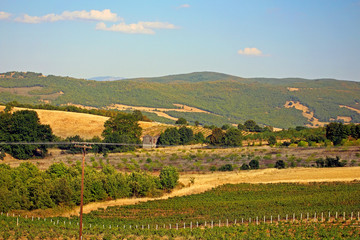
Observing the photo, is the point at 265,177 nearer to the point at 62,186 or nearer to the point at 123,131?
the point at 62,186

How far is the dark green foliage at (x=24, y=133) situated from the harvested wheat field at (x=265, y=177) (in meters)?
27.9

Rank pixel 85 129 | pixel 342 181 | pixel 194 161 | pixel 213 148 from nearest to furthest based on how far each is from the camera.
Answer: pixel 342 181 < pixel 194 161 < pixel 213 148 < pixel 85 129

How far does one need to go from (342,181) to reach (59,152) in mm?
46961

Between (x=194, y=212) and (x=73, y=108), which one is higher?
(x=73, y=108)

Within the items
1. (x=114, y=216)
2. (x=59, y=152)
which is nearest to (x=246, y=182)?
(x=114, y=216)

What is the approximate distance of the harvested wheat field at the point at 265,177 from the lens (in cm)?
6888

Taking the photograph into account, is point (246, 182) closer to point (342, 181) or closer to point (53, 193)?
point (342, 181)

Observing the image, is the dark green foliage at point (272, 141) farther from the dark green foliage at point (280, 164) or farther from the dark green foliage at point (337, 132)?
the dark green foliage at point (280, 164)

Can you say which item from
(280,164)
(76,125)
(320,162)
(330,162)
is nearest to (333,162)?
(330,162)

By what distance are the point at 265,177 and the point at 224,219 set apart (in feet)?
91.7

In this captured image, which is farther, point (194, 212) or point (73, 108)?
point (73, 108)

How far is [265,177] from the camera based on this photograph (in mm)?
75562

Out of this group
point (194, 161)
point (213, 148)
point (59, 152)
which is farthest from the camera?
point (213, 148)

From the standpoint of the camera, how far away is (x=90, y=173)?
6444cm
